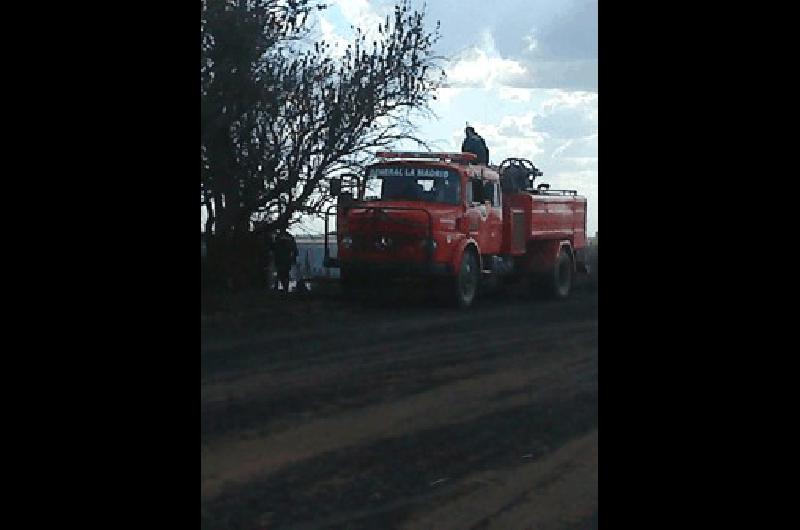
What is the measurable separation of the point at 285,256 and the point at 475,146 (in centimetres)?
A: 340

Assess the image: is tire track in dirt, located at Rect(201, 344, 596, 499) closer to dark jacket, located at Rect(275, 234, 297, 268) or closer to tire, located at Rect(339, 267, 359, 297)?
tire, located at Rect(339, 267, 359, 297)

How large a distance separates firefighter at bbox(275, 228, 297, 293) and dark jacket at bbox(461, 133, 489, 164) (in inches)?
115

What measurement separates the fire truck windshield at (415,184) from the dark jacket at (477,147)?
746 mm

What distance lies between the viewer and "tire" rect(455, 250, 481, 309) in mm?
16875

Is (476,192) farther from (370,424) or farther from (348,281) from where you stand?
(370,424)

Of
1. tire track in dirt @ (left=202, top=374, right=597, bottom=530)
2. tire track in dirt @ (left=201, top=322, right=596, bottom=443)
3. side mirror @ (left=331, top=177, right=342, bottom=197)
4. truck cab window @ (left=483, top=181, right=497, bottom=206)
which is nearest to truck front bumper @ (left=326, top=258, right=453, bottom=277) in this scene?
side mirror @ (left=331, top=177, right=342, bottom=197)

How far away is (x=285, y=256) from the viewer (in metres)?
16.9

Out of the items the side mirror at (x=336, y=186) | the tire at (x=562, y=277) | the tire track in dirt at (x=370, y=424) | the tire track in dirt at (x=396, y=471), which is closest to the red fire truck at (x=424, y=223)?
the side mirror at (x=336, y=186)

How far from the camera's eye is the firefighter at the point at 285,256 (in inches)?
659

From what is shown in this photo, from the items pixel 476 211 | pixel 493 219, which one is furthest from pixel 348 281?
pixel 493 219

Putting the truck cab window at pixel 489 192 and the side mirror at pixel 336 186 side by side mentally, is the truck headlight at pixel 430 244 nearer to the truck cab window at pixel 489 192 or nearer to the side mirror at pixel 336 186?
the side mirror at pixel 336 186

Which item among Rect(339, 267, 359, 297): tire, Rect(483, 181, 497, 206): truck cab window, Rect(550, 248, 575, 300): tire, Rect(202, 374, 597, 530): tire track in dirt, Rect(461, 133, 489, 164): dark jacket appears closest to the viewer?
Rect(202, 374, 597, 530): tire track in dirt

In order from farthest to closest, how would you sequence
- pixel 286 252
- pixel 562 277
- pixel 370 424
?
pixel 562 277, pixel 286 252, pixel 370 424
